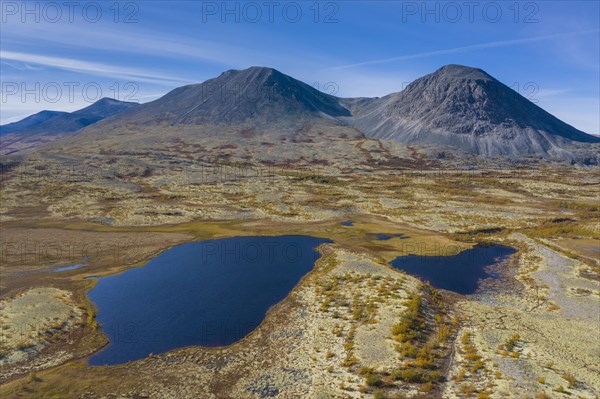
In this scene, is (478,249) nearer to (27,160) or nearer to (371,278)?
(371,278)

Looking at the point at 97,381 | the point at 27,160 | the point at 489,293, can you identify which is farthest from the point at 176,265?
the point at 27,160

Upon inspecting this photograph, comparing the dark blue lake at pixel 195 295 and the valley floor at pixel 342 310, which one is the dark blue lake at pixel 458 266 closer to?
the valley floor at pixel 342 310

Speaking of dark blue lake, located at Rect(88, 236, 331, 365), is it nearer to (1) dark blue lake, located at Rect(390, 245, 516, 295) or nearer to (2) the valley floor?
(2) the valley floor

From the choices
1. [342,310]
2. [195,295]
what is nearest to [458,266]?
[342,310]

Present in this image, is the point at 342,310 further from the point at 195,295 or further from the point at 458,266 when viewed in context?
the point at 458,266

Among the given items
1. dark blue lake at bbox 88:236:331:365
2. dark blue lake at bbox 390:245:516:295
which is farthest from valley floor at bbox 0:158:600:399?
dark blue lake at bbox 390:245:516:295
